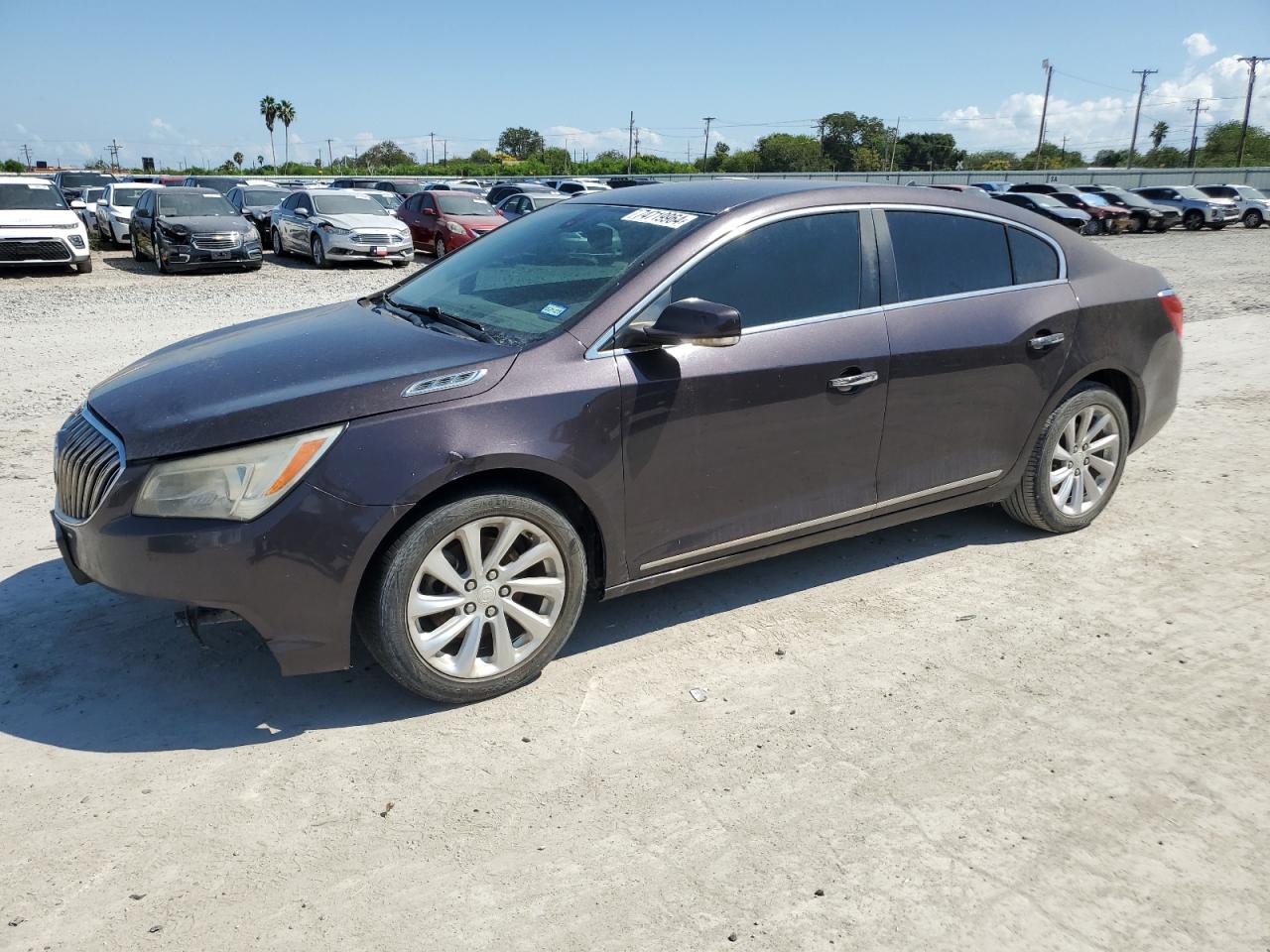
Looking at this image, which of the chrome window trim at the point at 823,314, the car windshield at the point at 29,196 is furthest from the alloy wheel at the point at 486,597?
the car windshield at the point at 29,196

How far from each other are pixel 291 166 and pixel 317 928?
100655 millimetres

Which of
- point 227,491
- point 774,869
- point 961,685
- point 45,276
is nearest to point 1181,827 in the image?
point 961,685

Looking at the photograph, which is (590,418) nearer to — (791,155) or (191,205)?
(191,205)

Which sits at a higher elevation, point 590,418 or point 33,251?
point 590,418

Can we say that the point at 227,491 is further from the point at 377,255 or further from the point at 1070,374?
the point at 377,255

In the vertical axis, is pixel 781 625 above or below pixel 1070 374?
below

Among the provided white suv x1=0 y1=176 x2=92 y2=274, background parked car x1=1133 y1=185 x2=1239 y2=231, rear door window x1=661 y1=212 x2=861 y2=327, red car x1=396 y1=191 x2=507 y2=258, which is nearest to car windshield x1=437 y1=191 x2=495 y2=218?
red car x1=396 y1=191 x2=507 y2=258

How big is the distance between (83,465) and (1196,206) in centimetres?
3901

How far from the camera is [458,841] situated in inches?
110

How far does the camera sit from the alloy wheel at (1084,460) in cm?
490

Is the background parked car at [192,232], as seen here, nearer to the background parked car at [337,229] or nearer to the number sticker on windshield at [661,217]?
the background parked car at [337,229]

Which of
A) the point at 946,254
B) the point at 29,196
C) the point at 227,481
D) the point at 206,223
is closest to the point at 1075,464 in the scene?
the point at 946,254

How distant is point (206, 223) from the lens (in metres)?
18.0

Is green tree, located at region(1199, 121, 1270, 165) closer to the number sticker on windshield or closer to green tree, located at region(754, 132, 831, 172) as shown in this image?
green tree, located at region(754, 132, 831, 172)
